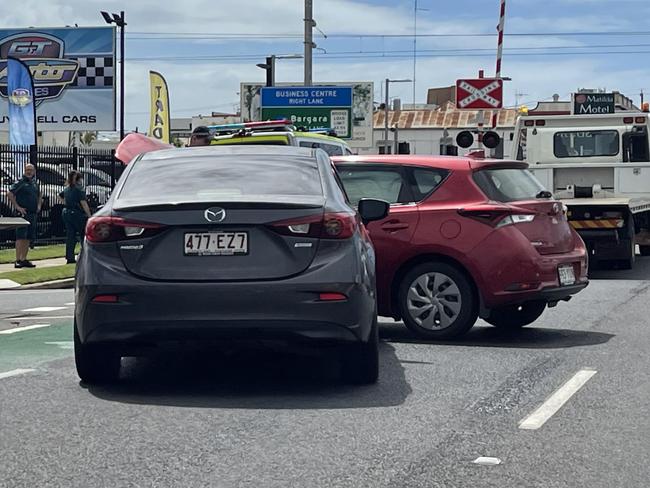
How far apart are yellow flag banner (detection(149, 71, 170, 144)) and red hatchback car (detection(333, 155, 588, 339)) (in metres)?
29.1

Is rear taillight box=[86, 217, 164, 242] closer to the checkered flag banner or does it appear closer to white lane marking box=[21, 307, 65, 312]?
white lane marking box=[21, 307, 65, 312]

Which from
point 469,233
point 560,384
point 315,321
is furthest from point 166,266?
point 469,233

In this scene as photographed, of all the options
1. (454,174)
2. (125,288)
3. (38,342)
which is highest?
(454,174)

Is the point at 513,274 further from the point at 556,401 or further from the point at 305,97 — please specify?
the point at 305,97

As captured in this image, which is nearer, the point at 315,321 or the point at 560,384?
the point at 315,321

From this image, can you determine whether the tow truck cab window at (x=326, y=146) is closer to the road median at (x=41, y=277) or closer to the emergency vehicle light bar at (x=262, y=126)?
the emergency vehicle light bar at (x=262, y=126)

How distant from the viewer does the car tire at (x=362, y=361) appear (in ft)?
26.8

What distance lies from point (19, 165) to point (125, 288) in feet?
66.9

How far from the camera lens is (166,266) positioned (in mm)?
7746

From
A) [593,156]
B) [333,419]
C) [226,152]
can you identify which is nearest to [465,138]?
[593,156]

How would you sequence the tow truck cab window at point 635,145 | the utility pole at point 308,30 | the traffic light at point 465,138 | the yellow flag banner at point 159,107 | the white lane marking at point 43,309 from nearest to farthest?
the white lane marking at point 43,309 → the tow truck cab window at point 635,145 → the traffic light at point 465,138 → the utility pole at point 308,30 → the yellow flag banner at point 159,107

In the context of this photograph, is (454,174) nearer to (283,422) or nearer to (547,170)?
(283,422)

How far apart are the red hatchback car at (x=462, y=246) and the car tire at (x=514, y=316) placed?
0.77m

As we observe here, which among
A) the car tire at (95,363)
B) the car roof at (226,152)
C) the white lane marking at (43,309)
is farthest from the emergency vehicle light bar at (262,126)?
the car tire at (95,363)
